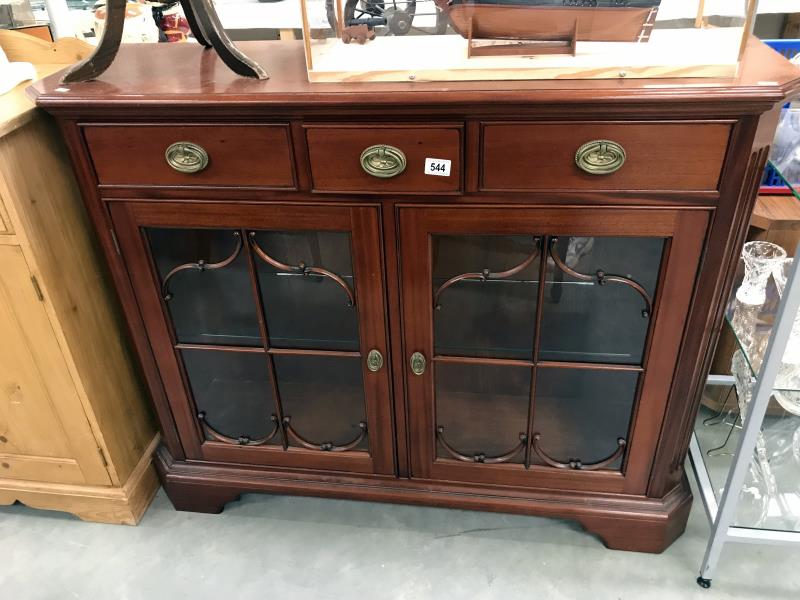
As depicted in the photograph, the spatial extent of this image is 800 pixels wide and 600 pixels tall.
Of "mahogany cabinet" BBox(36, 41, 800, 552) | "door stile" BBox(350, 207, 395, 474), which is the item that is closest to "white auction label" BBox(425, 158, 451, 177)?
"mahogany cabinet" BBox(36, 41, 800, 552)

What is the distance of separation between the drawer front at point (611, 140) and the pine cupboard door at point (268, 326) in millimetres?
234

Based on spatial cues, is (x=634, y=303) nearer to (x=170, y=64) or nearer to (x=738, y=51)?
(x=738, y=51)

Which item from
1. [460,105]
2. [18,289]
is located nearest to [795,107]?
[460,105]

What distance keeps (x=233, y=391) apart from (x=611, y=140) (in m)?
0.90

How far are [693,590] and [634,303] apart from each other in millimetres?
627

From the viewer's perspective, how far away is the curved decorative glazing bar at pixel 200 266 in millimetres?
1189

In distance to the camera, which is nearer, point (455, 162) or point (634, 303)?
point (455, 162)

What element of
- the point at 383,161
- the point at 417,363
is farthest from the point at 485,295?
the point at 383,161

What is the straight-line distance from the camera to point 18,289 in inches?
48.1

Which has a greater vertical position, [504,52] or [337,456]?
[504,52]

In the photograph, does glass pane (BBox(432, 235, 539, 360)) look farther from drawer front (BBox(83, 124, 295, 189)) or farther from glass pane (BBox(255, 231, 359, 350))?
drawer front (BBox(83, 124, 295, 189))

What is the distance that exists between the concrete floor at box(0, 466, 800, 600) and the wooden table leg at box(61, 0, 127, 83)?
3.19ft

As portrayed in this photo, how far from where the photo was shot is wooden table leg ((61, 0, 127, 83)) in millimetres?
1089

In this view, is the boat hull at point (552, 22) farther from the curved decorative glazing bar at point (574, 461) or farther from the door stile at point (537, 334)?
the curved decorative glazing bar at point (574, 461)
